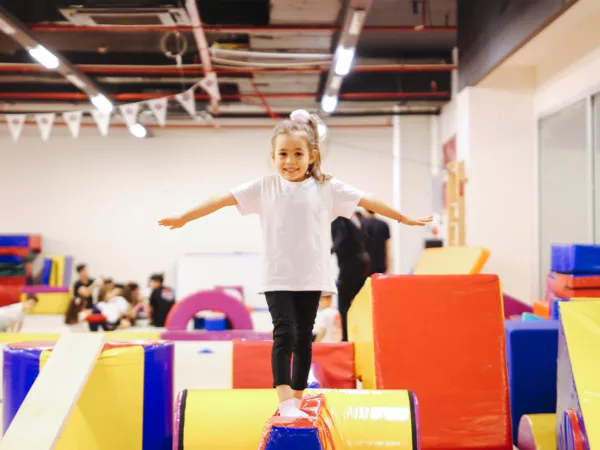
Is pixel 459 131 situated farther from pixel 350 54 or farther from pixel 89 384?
pixel 89 384

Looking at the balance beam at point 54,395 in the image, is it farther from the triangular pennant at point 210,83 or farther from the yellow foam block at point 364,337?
the triangular pennant at point 210,83

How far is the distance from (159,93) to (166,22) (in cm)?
339

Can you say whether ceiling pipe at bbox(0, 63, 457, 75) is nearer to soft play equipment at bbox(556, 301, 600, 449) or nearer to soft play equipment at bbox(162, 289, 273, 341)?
soft play equipment at bbox(162, 289, 273, 341)

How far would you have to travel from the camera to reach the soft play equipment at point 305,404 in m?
2.75

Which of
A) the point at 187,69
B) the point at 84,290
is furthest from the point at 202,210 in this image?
the point at 84,290

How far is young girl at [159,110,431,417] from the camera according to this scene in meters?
2.50

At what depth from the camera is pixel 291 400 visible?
7.97 feet

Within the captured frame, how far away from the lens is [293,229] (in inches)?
101

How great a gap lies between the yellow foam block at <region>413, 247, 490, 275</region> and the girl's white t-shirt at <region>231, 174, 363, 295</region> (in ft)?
9.57

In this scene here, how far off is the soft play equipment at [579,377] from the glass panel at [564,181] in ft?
10.6

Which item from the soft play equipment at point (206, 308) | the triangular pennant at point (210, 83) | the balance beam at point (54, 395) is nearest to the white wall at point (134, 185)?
the triangular pennant at point (210, 83)

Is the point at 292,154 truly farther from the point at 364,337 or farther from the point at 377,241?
the point at 377,241

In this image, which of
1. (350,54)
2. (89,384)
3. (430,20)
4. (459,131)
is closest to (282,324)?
(89,384)

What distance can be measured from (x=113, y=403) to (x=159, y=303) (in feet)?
18.4
